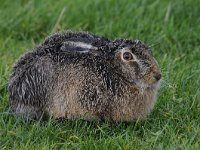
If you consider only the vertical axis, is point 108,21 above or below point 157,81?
above

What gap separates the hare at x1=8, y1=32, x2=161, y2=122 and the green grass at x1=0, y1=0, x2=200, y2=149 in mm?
127

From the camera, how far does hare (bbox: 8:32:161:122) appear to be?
19.9 feet

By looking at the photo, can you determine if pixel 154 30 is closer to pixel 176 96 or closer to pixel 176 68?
pixel 176 68

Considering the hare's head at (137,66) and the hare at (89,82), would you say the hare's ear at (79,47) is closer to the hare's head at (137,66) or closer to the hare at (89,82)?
the hare at (89,82)

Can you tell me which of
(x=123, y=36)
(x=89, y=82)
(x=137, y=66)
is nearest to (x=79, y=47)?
(x=89, y=82)

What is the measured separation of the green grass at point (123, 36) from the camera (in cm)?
584

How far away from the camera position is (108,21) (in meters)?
Answer: 8.70

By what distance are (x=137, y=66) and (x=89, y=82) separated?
1.48 ft

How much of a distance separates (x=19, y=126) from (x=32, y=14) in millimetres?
3012

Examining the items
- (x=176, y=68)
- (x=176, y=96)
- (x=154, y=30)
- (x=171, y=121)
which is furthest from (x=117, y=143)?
(x=154, y=30)

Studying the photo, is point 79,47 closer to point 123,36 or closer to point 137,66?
point 137,66

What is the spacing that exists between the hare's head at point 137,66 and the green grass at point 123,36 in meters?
0.38

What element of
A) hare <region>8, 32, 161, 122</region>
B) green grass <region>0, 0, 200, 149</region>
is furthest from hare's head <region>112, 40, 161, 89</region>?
green grass <region>0, 0, 200, 149</region>

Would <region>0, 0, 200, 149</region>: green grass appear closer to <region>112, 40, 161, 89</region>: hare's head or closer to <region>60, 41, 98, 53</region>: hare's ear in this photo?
<region>112, 40, 161, 89</region>: hare's head
